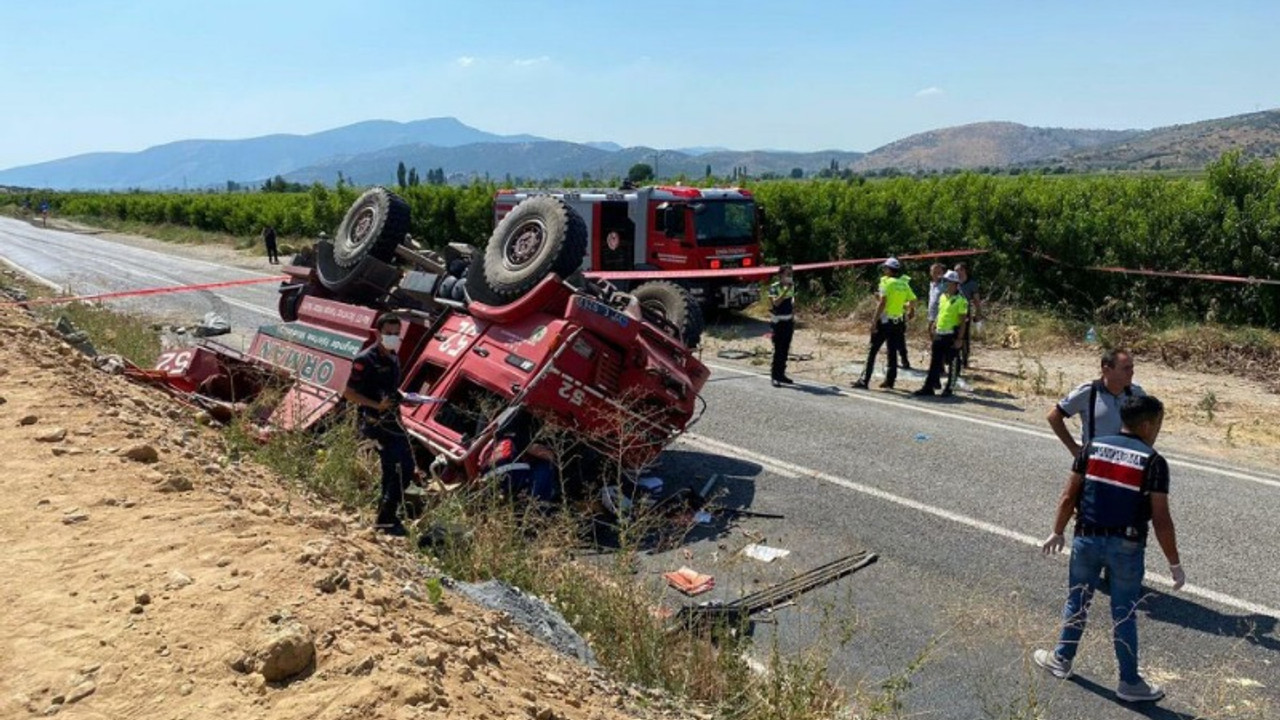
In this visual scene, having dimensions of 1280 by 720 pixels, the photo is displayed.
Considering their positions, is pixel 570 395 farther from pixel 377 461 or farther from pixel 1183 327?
pixel 1183 327

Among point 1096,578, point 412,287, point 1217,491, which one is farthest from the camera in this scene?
point 412,287

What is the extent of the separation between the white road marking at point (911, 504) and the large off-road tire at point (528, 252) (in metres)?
2.48

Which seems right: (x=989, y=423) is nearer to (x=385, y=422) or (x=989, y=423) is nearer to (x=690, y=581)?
(x=690, y=581)

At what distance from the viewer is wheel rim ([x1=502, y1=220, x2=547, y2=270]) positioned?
808 centimetres

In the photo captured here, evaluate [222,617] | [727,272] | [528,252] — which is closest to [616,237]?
[727,272]

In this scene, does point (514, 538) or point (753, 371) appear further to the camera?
point (753, 371)

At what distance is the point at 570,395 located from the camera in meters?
7.11

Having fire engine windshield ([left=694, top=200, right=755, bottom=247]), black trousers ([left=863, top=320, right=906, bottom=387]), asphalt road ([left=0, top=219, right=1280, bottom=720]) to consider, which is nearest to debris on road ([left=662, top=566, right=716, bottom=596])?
asphalt road ([left=0, top=219, right=1280, bottom=720])

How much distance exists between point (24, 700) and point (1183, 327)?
1580 centimetres

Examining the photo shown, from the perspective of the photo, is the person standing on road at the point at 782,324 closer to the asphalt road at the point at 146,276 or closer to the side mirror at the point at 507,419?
the side mirror at the point at 507,419

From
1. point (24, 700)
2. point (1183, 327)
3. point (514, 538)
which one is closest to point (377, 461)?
point (514, 538)

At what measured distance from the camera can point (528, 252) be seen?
8.16 m

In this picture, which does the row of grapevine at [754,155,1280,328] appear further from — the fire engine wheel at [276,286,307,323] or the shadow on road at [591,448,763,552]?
the fire engine wheel at [276,286,307,323]

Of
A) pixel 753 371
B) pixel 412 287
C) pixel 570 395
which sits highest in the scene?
pixel 412 287
